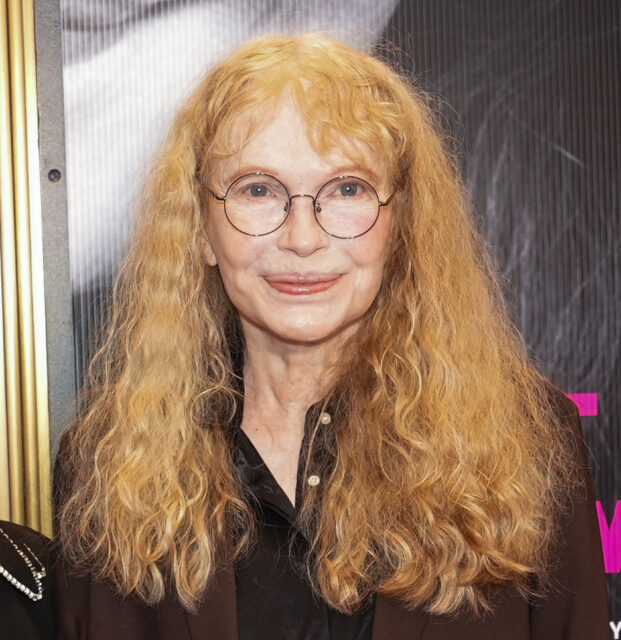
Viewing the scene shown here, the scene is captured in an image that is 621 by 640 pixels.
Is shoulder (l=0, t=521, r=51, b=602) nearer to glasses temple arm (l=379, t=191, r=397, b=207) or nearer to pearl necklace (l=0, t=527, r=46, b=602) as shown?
pearl necklace (l=0, t=527, r=46, b=602)

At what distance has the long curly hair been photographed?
1439 millimetres

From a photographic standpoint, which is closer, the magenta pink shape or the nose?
the nose

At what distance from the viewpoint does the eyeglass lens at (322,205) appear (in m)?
1.49

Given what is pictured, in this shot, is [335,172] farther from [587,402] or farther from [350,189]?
[587,402]

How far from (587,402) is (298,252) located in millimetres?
892

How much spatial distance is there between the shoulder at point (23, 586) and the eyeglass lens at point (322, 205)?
580 millimetres

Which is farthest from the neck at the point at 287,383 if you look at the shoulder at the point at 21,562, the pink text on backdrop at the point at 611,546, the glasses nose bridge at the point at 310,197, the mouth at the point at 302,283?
the pink text on backdrop at the point at 611,546

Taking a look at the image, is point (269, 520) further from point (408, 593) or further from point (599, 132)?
point (599, 132)

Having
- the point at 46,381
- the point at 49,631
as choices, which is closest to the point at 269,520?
the point at 49,631

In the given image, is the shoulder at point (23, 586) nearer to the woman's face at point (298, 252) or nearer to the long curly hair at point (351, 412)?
the long curly hair at point (351, 412)

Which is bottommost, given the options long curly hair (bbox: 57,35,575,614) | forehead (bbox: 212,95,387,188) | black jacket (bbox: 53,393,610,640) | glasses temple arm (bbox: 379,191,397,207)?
black jacket (bbox: 53,393,610,640)

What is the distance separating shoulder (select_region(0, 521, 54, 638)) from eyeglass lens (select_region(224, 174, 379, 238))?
580 millimetres

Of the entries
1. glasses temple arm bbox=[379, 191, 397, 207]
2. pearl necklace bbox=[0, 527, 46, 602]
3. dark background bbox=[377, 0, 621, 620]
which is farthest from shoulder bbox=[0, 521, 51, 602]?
dark background bbox=[377, 0, 621, 620]

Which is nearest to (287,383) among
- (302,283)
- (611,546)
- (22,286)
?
(302,283)
